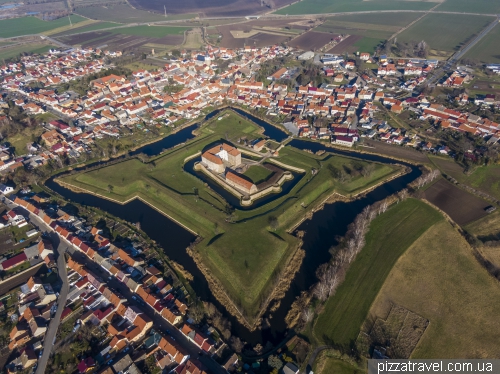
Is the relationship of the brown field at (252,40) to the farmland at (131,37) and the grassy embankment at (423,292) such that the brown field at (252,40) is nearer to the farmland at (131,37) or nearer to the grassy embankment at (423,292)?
the farmland at (131,37)

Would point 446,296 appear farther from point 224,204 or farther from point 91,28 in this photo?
point 91,28

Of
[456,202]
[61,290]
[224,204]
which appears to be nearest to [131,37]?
[224,204]

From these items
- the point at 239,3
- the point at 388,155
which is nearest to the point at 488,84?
the point at 388,155

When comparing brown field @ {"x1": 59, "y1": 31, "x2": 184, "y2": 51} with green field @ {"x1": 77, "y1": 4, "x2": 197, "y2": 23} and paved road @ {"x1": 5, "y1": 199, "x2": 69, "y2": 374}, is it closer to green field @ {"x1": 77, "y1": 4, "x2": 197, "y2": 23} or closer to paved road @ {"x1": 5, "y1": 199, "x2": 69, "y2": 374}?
green field @ {"x1": 77, "y1": 4, "x2": 197, "y2": 23}

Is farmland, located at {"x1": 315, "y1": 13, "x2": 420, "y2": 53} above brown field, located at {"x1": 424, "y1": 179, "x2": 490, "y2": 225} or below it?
above

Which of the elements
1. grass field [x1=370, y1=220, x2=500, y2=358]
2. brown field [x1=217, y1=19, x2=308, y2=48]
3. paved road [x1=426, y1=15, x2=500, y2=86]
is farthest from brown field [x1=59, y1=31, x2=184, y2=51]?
grass field [x1=370, y1=220, x2=500, y2=358]

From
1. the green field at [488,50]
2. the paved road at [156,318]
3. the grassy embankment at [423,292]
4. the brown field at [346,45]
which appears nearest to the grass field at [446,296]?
the grassy embankment at [423,292]

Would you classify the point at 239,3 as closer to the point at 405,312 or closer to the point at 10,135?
the point at 10,135
